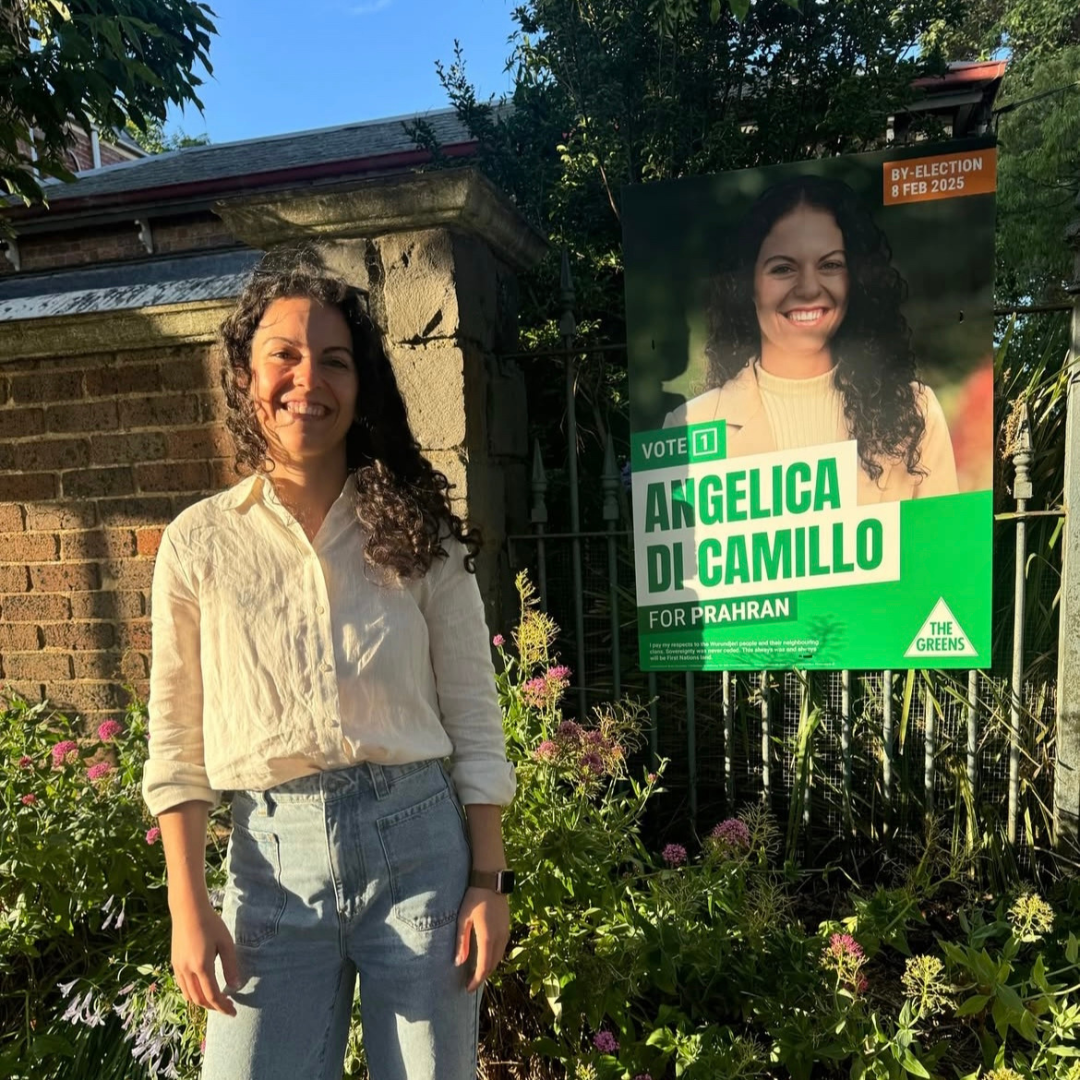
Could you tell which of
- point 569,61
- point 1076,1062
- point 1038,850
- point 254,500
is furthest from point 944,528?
point 569,61

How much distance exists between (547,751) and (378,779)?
0.65 m

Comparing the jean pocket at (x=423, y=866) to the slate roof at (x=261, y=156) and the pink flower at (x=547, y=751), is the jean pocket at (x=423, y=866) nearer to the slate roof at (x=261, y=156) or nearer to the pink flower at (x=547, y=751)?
the pink flower at (x=547, y=751)

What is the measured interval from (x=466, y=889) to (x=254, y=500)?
29.7 inches

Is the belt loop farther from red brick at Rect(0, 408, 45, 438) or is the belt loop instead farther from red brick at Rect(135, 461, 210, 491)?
red brick at Rect(0, 408, 45, 438)

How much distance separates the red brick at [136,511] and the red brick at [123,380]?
15.0 inches

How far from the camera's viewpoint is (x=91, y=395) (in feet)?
9.04

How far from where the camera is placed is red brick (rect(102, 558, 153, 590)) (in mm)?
2770

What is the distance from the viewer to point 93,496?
9.11ft

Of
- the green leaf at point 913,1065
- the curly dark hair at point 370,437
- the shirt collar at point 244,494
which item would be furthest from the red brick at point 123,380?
the green leaf at point 913,1065

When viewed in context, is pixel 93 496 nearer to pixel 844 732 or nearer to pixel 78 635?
pixel 78 635

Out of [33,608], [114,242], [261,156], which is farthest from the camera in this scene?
[261,156]

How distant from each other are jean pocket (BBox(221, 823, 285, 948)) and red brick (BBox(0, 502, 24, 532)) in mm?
2225

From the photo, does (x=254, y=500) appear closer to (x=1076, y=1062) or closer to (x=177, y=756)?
(x=177, y=756)

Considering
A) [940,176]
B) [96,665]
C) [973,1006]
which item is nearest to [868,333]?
[940,176]
